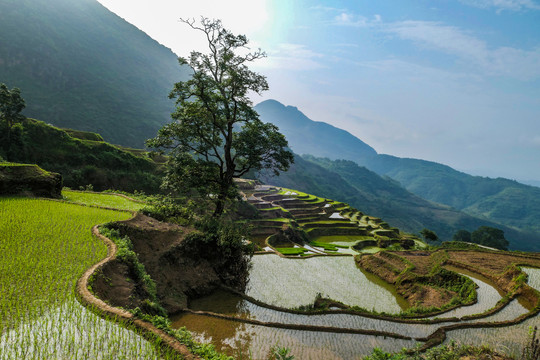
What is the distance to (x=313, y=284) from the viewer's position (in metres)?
17.8

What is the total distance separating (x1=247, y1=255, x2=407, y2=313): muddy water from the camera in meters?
14.9

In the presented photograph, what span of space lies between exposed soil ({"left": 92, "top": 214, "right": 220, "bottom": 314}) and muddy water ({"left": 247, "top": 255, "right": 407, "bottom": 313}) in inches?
121

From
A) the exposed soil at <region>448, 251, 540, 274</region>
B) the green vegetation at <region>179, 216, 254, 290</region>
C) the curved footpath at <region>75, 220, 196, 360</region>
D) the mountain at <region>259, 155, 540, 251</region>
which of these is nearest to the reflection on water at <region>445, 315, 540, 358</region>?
the green vegetation at <region>179, 216, 254, 290</region>

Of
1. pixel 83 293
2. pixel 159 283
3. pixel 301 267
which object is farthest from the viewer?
pixel 301 267

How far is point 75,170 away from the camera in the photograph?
1304 inches

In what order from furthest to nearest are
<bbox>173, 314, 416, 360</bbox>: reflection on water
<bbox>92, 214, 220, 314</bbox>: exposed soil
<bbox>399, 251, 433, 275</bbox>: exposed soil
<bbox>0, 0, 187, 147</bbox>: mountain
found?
<bbox>0, 0, 187, 147</bbox>: mountain < <bbox>399, 251, 433, 275</bbox>: exposed soil < <bbox>92, 214, 220, 314</bbox>: exposed soil < <bbox>173, 314, 416, 360</bbox>: reflection on water

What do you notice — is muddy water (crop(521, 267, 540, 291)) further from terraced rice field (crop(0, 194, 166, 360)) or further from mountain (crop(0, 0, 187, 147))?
mountain (crop(0, 0, 187, 147))

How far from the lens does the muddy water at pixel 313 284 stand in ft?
48.9

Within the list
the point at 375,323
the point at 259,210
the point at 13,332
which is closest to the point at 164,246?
the point at 13,332

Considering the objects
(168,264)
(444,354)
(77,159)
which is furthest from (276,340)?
(77,159)

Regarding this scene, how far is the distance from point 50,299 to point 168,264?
575 centimetres

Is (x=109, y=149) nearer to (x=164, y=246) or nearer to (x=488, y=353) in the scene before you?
(x=164, y=246)

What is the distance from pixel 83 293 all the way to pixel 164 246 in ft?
18.5

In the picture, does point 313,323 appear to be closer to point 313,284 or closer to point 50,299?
point 313,284
